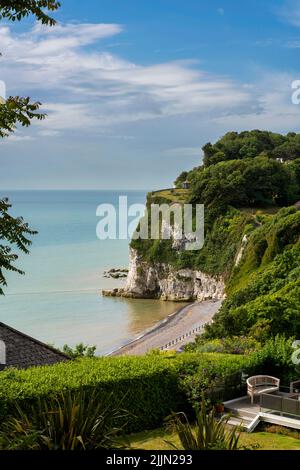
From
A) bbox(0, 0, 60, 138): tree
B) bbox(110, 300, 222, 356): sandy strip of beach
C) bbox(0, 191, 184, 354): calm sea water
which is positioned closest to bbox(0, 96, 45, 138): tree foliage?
bbox(0, 0, 60, 138): tree

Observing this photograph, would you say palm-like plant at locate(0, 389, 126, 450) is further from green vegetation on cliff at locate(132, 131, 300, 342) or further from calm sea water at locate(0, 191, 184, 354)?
calm sea water at locate(0, 191, 184, 354)

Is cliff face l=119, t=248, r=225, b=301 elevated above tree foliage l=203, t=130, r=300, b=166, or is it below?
below

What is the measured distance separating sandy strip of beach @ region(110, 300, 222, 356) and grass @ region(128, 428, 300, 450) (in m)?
27.2

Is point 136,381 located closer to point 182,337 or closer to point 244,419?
point 244,419

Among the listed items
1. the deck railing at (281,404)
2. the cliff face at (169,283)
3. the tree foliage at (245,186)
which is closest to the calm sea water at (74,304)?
the cliff face at (169,283)

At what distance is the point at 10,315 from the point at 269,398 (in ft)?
191

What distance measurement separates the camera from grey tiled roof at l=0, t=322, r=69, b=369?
14859 millimetres

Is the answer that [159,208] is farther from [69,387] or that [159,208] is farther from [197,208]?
[69,387]

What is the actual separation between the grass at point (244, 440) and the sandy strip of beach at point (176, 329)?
89.3 ft

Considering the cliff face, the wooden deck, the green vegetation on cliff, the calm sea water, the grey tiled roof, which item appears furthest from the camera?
the cliff face

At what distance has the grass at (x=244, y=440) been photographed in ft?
40.1

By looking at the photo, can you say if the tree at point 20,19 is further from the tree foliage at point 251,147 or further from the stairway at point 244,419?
the tree foliage at point 251,147

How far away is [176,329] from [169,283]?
2466 centimetres

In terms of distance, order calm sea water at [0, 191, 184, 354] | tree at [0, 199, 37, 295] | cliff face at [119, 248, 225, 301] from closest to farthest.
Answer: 1. tree at [0, 199, 37, 295]
2. calm sea water at [0, 191, 184, 354]
3. cliff face at [119, 248, 225, 301]
